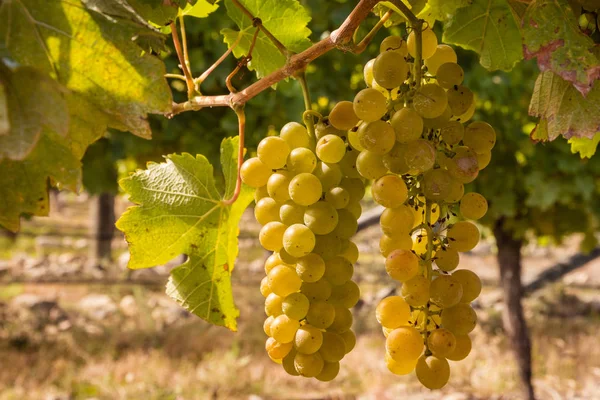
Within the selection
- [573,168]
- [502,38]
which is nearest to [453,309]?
[502,38]

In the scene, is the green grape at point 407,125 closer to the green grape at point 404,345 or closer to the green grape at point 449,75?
the green grape at point 449,75

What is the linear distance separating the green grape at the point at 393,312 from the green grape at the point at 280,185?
0.44 feet

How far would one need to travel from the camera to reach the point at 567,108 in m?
0.54

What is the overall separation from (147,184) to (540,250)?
9298mm

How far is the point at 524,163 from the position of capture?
3.32m

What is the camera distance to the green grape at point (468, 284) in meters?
0.55

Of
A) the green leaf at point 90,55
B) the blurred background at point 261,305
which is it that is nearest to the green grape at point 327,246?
the green leaf at point 90,55

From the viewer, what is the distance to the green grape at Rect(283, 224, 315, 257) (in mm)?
547

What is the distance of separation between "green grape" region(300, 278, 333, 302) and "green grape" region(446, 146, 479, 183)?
0.15 m

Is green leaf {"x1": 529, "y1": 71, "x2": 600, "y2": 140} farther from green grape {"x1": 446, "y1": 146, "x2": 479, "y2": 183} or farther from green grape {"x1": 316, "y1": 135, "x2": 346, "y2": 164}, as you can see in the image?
green grape {"x1": 316, "y1": 135, "x2": 346, "y2": 164}

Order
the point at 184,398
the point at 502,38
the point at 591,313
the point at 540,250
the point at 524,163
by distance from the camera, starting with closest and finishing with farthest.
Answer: the point at 502,38 < the point at 524,163 < the point at 184,398 < the point at 591,313 < the point at 540,250

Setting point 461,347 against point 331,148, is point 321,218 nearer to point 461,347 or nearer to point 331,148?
point 331,148

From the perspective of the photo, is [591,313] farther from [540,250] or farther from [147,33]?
[147,33]

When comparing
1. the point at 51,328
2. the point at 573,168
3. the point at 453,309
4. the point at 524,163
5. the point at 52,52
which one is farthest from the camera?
the point at 51,328
